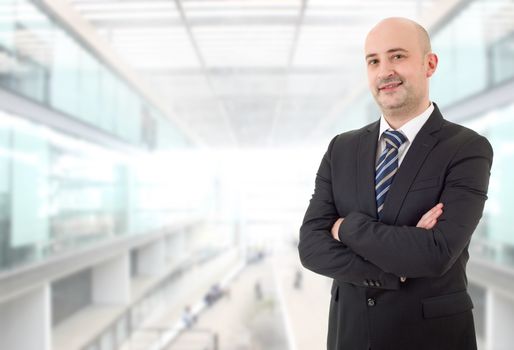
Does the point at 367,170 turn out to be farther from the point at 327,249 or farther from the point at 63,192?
the point at 63,192

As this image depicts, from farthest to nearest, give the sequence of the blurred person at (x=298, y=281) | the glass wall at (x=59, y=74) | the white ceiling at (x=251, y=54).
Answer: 1. the blurred person at (x=298, y=281)
2. the white ceiling at (x=251, y=54)
3. the glass wall at (x=59, y=74)

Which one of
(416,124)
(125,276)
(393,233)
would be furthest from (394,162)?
(125,276)

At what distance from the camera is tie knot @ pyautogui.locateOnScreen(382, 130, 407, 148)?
51.7 inches

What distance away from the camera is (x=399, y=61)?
1225mm

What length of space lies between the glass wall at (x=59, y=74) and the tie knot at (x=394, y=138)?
384 centimetres

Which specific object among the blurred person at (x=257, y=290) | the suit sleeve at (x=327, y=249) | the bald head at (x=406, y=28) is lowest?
the blurred person at (x=257, y=290)

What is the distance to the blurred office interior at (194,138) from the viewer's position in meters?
4.31

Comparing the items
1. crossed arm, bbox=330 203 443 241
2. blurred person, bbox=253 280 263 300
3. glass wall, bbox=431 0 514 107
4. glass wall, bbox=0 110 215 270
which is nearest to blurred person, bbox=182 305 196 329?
blurred person, bbox=253 280 263 300

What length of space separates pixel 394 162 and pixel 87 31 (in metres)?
5.10

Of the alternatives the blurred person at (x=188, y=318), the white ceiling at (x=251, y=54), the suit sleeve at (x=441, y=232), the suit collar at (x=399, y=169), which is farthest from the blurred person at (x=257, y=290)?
the suit sleeve at (x=441, y=232)

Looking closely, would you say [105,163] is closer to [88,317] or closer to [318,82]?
[88,317]

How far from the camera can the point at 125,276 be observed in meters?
9.48

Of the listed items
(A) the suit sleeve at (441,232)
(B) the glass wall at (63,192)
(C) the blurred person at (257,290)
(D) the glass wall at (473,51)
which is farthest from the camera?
(C) the blurred person at (257,290)

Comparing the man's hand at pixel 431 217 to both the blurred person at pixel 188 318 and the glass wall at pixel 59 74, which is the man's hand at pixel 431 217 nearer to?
the glass wall at pixel 59 74
